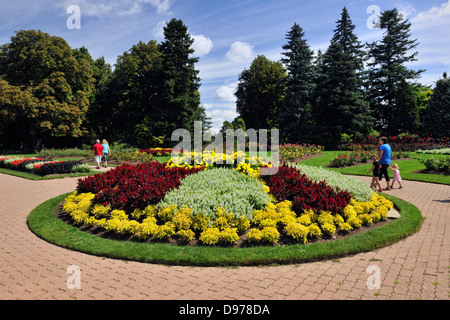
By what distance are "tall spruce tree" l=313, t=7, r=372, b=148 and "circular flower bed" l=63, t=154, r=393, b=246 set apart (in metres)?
23.6

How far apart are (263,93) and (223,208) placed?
37056 mm

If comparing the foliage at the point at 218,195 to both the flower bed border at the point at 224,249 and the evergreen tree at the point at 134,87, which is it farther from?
the evergreen tree at the point at 134,87

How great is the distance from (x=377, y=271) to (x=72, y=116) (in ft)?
122

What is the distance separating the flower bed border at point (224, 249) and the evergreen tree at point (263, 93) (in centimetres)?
3492

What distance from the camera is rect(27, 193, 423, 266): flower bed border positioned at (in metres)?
4.64

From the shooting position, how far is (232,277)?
4160 mm

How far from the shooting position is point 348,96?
29703 millimetres

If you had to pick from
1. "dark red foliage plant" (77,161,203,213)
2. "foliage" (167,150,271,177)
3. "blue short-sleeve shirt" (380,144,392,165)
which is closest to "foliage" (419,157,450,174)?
"blue short-sleeve shirt" (380,144,392,165)

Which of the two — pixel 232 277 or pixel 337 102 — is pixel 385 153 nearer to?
pixel 232 277

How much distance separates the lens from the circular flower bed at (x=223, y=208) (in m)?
5.52

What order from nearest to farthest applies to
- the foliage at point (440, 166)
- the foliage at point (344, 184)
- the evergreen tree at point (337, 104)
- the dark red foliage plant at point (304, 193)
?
the dark red foliage plant at point (304, 193) → the foliage at point (344, 184) → the foliage at point (440, 166) → the evergreen tree at point (337, 104)

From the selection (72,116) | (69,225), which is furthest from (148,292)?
(72,116)

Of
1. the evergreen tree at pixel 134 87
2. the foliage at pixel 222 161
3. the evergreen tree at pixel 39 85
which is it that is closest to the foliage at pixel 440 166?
the foliage at pixel 222 161
